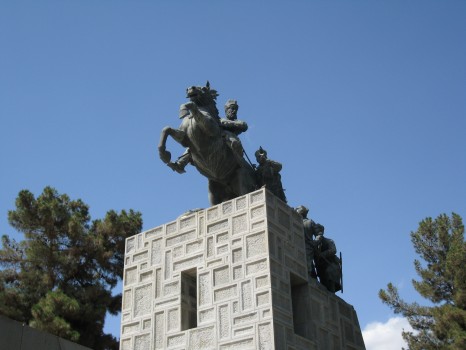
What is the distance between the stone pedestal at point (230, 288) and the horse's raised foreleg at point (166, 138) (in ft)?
3.69

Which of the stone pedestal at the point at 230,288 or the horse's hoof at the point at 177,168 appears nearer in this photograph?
the stone pedestal at the point at 230,288

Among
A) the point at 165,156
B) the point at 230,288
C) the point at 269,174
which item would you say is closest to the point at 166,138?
the point at 165,156

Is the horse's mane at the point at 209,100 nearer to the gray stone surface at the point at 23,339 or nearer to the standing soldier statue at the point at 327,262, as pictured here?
the standing soldier statue at the point at 327,262

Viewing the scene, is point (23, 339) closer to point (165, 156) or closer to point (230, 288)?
point (230, 288)

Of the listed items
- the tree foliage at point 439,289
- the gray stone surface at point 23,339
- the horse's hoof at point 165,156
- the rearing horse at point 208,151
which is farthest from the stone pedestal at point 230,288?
the tree foliage at point 439,289

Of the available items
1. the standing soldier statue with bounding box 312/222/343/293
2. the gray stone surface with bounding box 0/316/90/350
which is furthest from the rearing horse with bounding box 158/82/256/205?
the gray stone surface with bounding box 0/316/90/350

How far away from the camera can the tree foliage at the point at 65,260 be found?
18.2 m

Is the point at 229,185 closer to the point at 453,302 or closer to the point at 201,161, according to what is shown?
the point at 201,161

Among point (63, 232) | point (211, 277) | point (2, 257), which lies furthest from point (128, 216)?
point (211, 277)

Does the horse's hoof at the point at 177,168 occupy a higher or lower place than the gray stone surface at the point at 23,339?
higher

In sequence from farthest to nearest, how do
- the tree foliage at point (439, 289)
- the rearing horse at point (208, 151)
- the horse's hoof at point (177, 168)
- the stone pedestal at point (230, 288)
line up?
the tree foliage at point (439, 289) < the horse's hoof at point (177, 168) < the rearing horse at point (208, 151) < the stone pedestal at point (230, 288)

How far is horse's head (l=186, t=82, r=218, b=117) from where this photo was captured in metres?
11.1

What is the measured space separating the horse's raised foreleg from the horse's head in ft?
2.05

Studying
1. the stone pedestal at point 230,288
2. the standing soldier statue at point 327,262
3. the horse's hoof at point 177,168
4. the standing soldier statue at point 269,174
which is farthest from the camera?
the standing soldier statue at point 327,262
